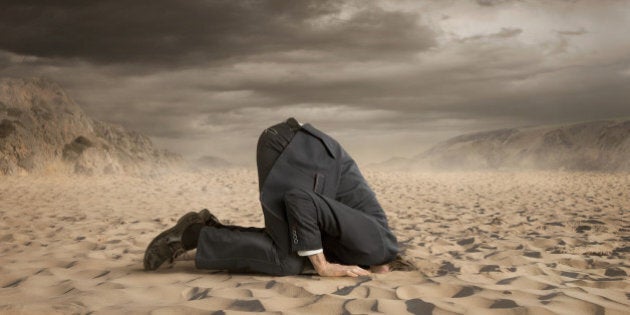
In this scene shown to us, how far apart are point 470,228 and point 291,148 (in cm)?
403

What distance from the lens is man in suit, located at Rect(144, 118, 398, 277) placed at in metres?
3.15

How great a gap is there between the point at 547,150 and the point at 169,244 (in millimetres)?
39093

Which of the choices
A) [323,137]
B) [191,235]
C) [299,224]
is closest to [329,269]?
[299,224]

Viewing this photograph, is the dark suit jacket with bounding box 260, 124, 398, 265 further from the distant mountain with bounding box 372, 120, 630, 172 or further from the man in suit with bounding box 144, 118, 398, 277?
the distant mountain with bounding box 372, 120, 630, 172

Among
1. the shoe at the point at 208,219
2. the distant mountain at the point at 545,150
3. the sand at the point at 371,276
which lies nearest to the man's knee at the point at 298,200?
the sand at the point at 371,276

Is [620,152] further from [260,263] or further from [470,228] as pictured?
[260,263]

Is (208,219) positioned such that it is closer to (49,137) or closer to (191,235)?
(191,235)

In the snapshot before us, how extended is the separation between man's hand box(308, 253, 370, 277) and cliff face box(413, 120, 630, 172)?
2845 centimetres

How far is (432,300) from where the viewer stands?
8.86 feet

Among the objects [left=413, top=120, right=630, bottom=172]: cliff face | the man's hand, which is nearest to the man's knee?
the man's hand

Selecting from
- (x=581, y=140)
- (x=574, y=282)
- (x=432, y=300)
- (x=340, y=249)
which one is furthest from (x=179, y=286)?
(x=581, y=140)

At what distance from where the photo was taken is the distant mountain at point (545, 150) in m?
32.5

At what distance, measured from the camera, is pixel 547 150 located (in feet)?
124

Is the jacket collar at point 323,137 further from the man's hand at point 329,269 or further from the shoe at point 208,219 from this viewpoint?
the shoe at point 208,219
